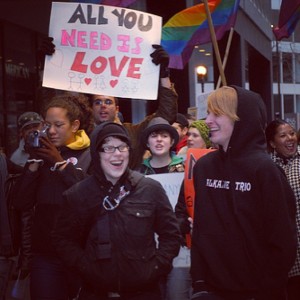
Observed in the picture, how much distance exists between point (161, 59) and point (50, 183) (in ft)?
6.09

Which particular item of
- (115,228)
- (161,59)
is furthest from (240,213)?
(161,59)

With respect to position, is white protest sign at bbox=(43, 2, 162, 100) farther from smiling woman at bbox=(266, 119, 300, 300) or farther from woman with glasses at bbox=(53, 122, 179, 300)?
woman with glasses at bbox=(53, 122, 179, 300)

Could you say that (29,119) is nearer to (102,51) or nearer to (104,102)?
(102,51)

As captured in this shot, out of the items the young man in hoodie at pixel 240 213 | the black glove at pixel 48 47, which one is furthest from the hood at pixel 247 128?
the black glove at pixel 48 47

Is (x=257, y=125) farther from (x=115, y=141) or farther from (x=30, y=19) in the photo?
(x=30, y=19)

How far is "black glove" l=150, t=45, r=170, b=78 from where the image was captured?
6.68m

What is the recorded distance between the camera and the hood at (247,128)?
4230 millimetres

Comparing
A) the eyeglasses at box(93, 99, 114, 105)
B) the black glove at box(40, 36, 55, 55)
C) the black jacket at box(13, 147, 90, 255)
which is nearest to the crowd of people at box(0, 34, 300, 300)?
the black jacket at box(13, 147, 90, 255)

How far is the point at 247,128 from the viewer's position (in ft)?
13.9

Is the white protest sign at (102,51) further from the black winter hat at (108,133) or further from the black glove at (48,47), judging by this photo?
the black winter hat at (108,133)

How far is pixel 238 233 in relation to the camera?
4.12 meters

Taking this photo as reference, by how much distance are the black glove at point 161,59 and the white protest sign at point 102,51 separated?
0.05 meters

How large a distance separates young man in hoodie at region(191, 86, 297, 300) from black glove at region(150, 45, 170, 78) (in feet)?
7.86

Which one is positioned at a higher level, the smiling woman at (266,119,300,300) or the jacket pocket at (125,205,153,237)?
the smiling woman at (266,119,300,300)
